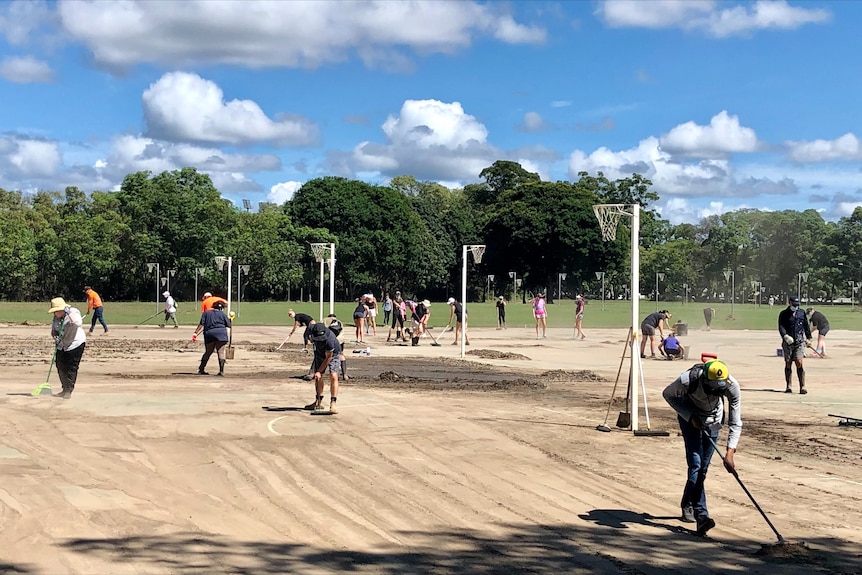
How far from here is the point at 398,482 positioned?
33.8 ft

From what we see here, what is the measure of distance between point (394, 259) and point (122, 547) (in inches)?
3278

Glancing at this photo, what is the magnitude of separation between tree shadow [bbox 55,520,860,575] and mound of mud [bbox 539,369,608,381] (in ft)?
47.4

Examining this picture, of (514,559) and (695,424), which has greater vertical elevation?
(695,424)

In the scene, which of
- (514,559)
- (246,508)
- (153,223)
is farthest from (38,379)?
(153,223)

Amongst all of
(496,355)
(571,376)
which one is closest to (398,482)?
(571,376)

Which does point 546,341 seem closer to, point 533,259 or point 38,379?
point 38,379

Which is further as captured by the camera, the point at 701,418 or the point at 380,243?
the point at 380,243

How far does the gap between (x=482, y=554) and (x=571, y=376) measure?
630 inches

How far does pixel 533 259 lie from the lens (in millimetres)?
90750

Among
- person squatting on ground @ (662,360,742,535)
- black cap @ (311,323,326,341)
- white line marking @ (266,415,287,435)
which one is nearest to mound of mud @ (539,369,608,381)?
black cap @ (311,323,326,341)

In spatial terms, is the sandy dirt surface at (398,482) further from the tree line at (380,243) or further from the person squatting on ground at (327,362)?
the tree line at (380,243)

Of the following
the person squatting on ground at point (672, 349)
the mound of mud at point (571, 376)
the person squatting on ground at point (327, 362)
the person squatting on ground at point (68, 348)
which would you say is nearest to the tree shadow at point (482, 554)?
the person squatting on ground at point (327, 362)

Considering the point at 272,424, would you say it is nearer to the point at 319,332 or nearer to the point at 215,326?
the point at 319,332

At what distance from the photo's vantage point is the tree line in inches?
3196
